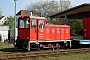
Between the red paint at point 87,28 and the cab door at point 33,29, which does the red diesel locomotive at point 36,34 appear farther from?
the red paint at point 87,28

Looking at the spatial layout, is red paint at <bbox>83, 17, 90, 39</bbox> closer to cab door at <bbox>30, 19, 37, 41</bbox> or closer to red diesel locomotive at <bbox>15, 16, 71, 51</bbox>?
red diesel locomotive at <bbox>15, 16, 71, 51</bbox>

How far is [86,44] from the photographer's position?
2016 cm

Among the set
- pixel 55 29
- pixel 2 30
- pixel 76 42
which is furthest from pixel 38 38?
pixel 2 30

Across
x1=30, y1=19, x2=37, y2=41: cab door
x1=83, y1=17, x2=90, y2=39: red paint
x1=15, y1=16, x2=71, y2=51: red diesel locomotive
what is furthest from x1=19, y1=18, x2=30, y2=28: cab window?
x1=83, y1=17, x2=90, y2=39: red paint

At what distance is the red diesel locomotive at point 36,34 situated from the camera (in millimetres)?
16766

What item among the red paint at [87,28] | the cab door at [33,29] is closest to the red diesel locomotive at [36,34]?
the cab door at [33,29]

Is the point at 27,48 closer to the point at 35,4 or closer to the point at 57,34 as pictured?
the point at 57,34

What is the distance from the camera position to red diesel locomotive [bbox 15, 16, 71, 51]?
16.8 meters

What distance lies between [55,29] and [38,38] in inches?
94.6

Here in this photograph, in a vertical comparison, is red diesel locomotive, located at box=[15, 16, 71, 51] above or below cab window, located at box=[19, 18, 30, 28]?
below

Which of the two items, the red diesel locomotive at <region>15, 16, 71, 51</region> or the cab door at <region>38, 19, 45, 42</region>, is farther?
the cab door at <region>38, 19, 45, 42</region>

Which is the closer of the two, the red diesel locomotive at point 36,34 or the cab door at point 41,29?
the red diesel locomotive at point 36,34

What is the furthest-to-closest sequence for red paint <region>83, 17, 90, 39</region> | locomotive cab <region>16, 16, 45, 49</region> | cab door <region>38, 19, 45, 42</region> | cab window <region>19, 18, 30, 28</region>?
red paint <region>83, 17, 90, 39</region> < cab door <region>38, 19, 45, 42</region> < cab window <region>19, 18, 30, 28</region> < locomotive cab <region>16, 16, 45, 49</region>

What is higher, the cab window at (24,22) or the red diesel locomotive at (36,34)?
the cab window at (24,22)
